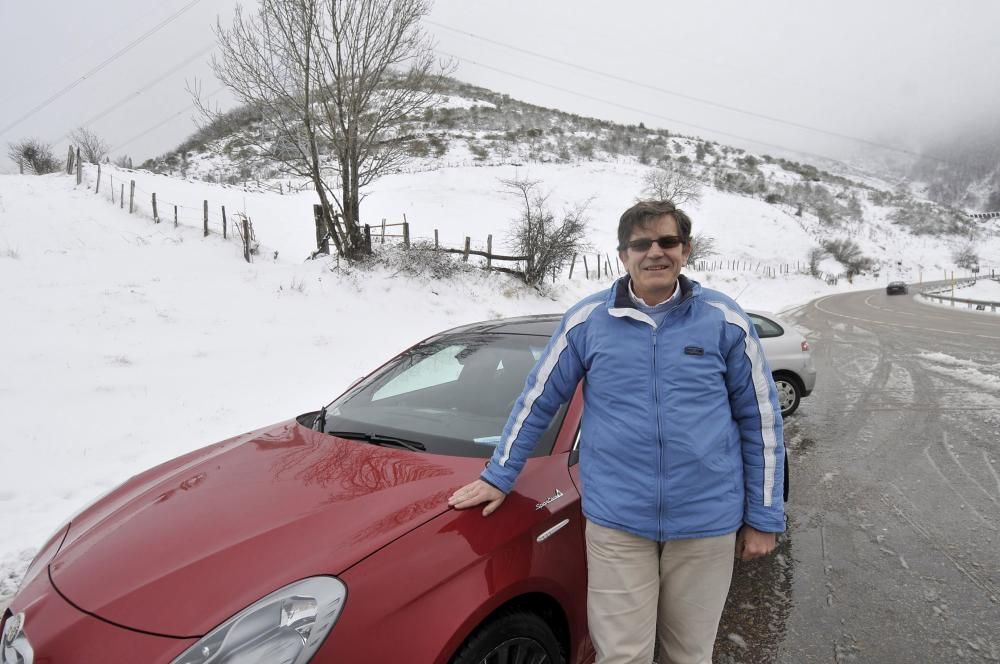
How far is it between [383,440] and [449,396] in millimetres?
513

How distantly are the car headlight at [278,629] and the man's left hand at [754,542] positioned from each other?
124 centimetres

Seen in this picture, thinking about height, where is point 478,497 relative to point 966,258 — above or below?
below

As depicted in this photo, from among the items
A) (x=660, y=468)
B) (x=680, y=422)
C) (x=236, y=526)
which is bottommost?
(x=236, y=526)

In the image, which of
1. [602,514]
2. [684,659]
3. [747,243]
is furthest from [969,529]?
[747,243]

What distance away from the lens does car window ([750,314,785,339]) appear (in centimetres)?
639

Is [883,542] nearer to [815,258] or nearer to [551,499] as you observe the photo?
[551,499]

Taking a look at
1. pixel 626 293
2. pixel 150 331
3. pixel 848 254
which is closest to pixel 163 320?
pixel 150 331

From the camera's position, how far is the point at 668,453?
1.61 metres

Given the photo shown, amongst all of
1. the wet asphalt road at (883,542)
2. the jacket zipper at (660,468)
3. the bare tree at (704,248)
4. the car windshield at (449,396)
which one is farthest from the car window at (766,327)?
the bare tree at (704,248)

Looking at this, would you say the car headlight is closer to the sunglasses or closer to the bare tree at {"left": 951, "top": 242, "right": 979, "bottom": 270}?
the sunglasses

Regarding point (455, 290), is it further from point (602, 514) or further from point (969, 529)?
point (602, 514)

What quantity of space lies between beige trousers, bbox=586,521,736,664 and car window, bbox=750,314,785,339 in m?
5.27

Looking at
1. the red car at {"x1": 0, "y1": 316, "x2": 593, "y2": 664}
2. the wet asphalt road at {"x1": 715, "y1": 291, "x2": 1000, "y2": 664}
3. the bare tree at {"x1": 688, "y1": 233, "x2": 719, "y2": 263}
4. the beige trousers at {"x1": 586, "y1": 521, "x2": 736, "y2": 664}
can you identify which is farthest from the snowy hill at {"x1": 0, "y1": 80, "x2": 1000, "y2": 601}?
the bare tree at {"x1": 688, "y1": 233, "x2": 719, "y2": 263}

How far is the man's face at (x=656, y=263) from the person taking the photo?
1701mm
